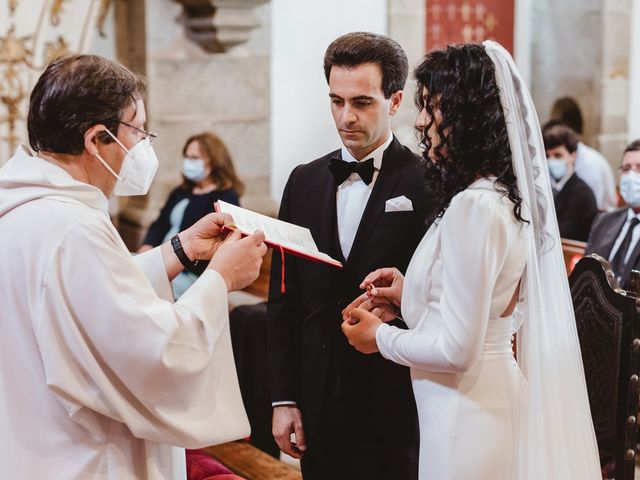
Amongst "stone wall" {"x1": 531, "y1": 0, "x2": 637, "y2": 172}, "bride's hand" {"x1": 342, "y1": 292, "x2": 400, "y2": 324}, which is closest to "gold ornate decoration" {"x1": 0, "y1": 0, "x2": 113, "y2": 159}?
"bride's hand" {"x1": 342, "y1": 292, "x2": 400, "y2": 324}

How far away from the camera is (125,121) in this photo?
2.06 metres

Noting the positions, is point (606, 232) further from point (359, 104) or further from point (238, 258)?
point (238, 258)

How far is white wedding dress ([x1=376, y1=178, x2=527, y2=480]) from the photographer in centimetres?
210

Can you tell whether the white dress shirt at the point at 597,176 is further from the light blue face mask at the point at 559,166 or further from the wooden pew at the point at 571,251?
the wooden pew at the point at 571,251

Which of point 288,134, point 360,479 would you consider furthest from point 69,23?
point 360,479

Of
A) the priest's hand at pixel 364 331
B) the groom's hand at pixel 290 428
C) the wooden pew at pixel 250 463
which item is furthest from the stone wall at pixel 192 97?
the priest's hand at pixel 364 331

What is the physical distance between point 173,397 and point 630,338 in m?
1.78

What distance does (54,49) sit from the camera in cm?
583

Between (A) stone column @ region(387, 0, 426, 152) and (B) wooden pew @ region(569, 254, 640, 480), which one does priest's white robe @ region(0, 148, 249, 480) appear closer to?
(B) wooden pew @ region(569, 254, 640, 480)

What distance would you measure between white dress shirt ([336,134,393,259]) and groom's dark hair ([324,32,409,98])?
0.54 ft

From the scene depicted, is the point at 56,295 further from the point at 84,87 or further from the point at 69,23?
the point at 69,23

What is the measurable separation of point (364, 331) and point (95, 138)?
2.54 feet

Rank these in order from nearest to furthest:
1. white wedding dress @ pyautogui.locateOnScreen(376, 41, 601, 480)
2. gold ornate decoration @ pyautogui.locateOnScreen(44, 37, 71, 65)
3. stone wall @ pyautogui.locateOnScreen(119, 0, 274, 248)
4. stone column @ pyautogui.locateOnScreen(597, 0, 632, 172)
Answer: white wedding dress @ pyautogui.locateOnScreen(376, 41, 601, 480) → gold ornate decoration @ pyautogui.locateOnScreen(44, 37, 71, 65) → stone wall @ pyautogui.locateOnScreen(119, 0, 274, 248) → stone column @ pyautogui.locateOnScreen(597, 0, 632, 172)

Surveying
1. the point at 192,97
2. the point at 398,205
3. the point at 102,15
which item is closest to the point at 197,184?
the point at 192,97
